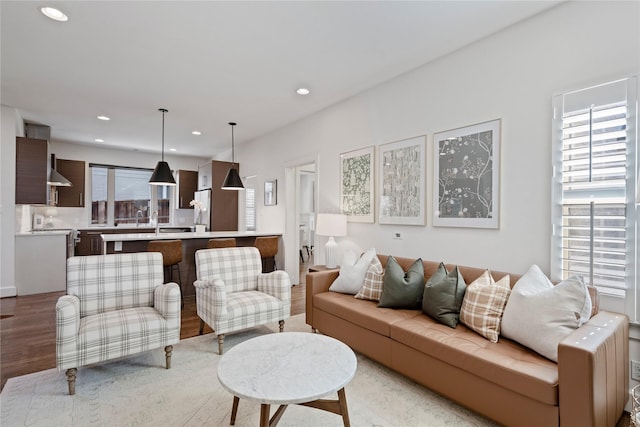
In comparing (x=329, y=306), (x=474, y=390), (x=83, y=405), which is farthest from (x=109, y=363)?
(x=474, y=390)

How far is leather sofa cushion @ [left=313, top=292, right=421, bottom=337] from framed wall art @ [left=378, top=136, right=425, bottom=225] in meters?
1.04

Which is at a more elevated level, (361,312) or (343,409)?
(361,312)

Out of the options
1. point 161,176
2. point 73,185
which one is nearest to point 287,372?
point 161,176

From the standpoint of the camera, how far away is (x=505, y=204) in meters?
2.60

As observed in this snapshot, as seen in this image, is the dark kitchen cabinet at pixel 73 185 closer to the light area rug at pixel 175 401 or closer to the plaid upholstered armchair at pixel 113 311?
the plaid upholstered armchair at pixel 113 311

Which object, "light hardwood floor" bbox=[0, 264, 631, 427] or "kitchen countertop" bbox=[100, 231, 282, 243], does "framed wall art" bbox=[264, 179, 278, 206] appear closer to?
"kitchen countertop" bbox=[100, 231, 282, 243]

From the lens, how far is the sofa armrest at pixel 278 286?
10.3 ft

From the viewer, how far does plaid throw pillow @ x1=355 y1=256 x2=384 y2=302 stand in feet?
9.69

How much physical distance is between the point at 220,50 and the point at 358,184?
214cm

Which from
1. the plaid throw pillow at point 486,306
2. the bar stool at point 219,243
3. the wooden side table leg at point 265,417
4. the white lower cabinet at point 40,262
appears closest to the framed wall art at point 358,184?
the plaid throw pillow at point 486,306

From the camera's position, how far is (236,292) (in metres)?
3.28

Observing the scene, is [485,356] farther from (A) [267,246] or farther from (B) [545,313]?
(A) [267,246]

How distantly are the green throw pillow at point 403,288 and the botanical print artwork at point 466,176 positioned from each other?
0.67m

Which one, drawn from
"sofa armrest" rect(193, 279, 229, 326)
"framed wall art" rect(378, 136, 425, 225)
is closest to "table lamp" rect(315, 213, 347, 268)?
"framed wall art" rect(378, 136, 425, 225)
